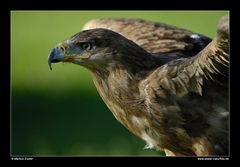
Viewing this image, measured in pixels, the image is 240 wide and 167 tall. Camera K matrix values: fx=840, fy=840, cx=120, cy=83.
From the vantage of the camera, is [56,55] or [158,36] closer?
[56,55]

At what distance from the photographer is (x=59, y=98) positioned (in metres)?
9.91

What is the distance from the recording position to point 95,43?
229 inches

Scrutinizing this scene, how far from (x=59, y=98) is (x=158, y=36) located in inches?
122

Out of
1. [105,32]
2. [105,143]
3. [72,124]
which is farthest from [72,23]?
[105,32]

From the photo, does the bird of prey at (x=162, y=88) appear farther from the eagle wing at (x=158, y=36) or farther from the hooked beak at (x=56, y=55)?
the eagle wing at (x=158, y=36)

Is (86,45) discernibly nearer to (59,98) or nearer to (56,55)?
(56,55)

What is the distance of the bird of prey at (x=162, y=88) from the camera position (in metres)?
5.55

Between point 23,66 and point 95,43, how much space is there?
5541 mm

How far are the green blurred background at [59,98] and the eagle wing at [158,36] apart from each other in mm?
449

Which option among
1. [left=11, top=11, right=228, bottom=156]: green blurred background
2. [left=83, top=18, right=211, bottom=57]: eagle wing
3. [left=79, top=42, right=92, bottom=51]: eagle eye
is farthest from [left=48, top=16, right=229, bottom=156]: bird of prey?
[left=11, top=11, right=228, bottom=156]: green blurred background

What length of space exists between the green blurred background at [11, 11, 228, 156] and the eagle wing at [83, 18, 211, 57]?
449 mm

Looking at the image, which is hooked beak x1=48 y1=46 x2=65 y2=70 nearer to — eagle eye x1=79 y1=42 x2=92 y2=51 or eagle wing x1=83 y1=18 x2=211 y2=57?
eagle eye x1=79 y1=42 x2=92 y2=51

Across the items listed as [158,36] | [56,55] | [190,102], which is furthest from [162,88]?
[158,36]

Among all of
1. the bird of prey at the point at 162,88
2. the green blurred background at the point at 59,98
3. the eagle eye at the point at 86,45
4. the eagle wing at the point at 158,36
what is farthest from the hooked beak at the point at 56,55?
the green blurred background at the point at 59,98
